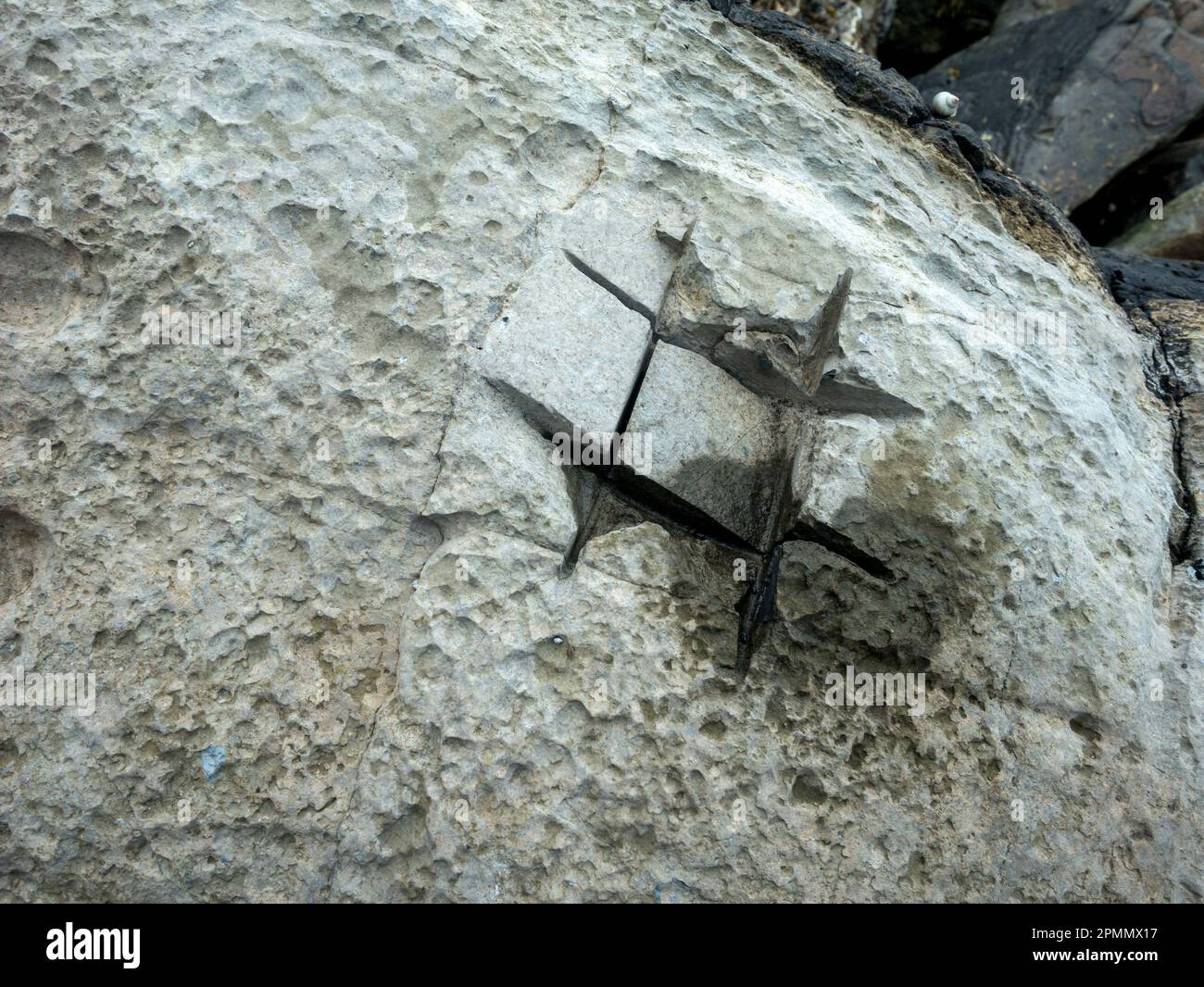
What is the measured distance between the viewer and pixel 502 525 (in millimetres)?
2947

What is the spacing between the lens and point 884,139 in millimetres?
4090

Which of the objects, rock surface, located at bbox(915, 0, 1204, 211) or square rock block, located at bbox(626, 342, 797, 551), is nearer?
square rock block, located at bbox(626, 342, 797, 551)

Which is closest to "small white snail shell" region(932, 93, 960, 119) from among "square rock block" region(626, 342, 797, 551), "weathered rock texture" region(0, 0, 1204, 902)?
"weathered rock texture" region(0, 0, 1204, 902)

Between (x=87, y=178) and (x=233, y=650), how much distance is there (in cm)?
169

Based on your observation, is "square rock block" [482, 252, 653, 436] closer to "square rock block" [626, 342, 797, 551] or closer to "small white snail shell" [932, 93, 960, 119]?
"square rock block" [626, 342, 797, 551]

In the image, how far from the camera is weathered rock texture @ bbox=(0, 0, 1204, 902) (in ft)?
8.96

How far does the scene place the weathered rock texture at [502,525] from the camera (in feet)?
8.96

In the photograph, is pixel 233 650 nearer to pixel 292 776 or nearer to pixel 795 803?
pixel 292 776

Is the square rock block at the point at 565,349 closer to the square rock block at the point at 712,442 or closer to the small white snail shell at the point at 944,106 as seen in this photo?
the square rock block at the point at 712,442

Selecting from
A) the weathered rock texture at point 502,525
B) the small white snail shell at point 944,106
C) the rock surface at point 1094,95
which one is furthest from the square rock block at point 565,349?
the rock surface at point 1094,95

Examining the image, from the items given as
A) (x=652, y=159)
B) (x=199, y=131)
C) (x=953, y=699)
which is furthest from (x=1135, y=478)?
(x=199, y=131)

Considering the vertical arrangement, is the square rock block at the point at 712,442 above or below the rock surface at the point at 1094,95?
below

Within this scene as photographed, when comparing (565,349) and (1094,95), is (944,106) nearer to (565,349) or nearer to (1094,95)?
(565,349)
